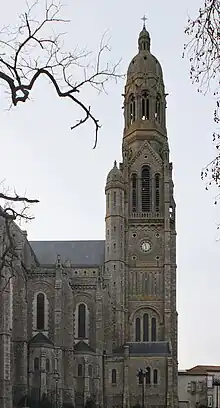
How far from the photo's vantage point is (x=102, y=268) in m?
92.1

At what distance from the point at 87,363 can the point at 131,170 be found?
2235 centimetres

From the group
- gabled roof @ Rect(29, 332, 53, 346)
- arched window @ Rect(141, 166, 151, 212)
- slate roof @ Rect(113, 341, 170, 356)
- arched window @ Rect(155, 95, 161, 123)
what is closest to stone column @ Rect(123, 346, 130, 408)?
slate roof @ Rect(113, 341, 170, 356)

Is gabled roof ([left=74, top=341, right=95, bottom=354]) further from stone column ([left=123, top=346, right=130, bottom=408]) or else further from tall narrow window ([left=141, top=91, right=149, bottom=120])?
tall narrow window ([left=141, top=91, right=149, bottom=120])

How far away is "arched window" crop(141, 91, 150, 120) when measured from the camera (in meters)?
98.0

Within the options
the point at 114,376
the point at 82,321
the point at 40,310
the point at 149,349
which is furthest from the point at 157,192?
the point at 114,376

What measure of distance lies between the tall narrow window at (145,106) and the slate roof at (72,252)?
1504 centimetres

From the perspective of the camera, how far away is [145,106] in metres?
98.4

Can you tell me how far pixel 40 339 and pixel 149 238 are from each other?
17.6 meters

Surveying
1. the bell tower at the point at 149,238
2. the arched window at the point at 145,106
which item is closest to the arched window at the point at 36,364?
the bell tower at the point at 149,238

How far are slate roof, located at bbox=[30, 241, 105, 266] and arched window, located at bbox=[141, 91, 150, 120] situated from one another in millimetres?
15052

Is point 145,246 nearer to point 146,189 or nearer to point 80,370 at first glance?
point 146,189

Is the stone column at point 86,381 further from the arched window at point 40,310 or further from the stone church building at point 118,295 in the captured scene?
the arched window at point 40,310

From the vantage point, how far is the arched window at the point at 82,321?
8888 centimetres

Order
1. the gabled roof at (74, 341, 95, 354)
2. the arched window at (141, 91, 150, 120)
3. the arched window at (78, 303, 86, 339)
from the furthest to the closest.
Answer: the arched window at (141, 91, 150, 120), the arched window at (78, 303, 86, 339), the gabled roof at (74, 341, 95, 354)
